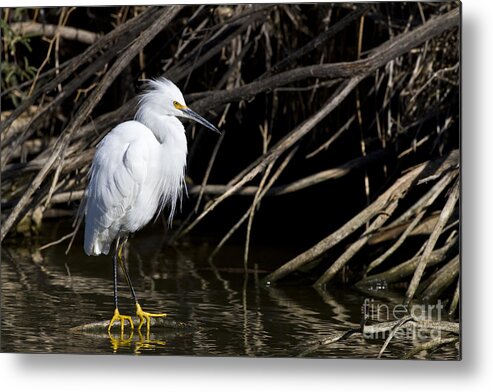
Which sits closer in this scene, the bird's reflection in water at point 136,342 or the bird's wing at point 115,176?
the bird's reflection in water at point 136,342

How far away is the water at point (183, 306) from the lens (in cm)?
362

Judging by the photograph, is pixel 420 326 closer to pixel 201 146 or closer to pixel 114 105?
pixel 114 105

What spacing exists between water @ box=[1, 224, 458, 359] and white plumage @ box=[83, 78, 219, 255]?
1.18 ft

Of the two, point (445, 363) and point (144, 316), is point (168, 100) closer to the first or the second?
point (144, 316)

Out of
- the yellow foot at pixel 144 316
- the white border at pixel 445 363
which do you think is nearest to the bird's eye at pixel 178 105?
the yellow foot at pixel 144 316

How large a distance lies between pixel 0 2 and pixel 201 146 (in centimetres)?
195

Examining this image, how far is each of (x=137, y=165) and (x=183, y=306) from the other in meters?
0.67

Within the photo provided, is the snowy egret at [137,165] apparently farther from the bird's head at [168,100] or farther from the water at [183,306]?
the water at [183,306]

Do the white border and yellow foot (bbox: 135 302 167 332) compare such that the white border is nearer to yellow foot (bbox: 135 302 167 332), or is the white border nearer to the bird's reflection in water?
the bird's reflection in water

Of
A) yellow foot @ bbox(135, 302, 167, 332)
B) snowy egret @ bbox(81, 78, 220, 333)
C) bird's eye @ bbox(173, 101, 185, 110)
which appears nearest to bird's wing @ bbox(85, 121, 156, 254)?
snowy egret @ bbox(81, 78, 220, 333)

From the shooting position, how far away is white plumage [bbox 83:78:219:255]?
3.84 metres

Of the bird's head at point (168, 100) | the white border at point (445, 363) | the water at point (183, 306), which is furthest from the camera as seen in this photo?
the bird's head at point (168, 100)

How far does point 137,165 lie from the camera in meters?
3.85

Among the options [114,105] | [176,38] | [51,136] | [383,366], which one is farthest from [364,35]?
[383,366]
